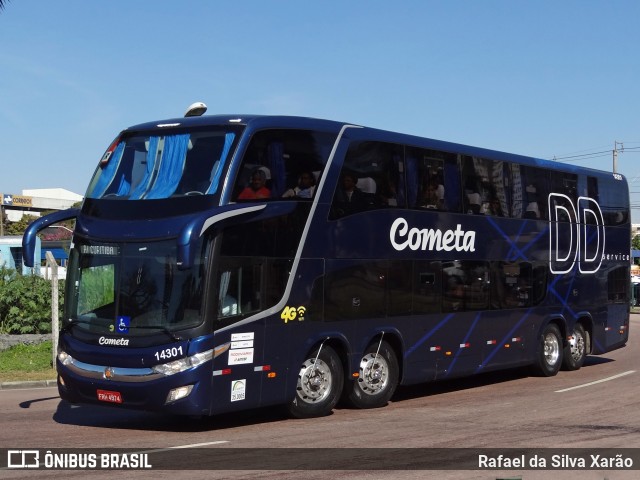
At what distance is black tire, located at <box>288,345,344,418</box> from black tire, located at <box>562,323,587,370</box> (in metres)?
8.63

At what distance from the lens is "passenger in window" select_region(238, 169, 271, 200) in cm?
1274

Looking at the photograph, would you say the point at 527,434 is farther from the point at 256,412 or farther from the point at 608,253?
the point at 608,253

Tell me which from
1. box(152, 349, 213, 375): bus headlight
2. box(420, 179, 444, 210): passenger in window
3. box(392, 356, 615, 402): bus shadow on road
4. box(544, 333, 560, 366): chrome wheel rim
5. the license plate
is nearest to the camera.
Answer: box(152, 349, 213, 375): bus headlight

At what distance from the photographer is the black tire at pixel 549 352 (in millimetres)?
20188

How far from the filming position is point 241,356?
12.6 metres

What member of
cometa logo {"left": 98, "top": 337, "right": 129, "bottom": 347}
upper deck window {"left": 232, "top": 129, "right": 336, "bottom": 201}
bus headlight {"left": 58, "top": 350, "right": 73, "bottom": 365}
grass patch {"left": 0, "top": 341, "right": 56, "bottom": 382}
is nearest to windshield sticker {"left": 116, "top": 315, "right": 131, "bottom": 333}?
cometa logo {"left": 98, "top": 337, "right": 129, "bottom": 347}

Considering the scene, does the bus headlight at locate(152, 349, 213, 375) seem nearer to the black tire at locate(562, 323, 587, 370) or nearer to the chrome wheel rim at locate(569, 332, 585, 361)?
the black tire at locate(562, 323, 587, 370)

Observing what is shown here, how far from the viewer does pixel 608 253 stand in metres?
22.7

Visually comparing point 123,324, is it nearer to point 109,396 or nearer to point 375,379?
point 109,396

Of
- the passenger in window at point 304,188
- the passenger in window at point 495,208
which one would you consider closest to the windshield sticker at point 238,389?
the passenger in window at point 304,188

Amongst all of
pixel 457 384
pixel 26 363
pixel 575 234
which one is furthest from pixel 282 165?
pixel 26 363

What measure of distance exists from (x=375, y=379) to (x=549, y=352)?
6807 millimetres

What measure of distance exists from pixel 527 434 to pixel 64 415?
6.87 metres

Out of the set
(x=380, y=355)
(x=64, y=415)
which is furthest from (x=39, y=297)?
(x=380, y=355)
